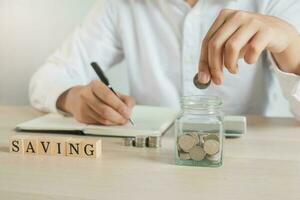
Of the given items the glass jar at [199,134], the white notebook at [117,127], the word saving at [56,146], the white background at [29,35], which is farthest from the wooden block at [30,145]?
the white background at [29,35]

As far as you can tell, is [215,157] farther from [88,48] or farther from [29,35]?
[29,35]

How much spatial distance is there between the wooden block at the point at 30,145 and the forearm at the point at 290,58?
498 millimetres

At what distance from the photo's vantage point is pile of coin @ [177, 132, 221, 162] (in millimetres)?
646

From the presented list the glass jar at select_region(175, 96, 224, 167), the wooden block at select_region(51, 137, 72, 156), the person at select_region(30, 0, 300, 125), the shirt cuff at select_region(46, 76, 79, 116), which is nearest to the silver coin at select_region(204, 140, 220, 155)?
the glass jar at select_region(175, 96, 224, 167)

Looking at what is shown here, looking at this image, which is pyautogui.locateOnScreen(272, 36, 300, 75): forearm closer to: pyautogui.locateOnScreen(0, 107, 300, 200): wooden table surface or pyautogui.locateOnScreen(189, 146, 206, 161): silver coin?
pyautogui.locateOnScreen(0, 107, 300, 200): wooden table surface

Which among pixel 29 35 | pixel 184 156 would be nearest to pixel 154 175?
pixel 184 156

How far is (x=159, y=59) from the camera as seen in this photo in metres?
1.22

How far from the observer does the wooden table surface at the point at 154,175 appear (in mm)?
560

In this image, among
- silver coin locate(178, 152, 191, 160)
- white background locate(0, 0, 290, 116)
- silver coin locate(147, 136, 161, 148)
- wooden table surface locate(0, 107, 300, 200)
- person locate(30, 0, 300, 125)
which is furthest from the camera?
white background locate(0, 0, 290, 116)

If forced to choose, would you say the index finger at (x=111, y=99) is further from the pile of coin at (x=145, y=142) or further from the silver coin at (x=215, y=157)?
the silver coin at (x=215, y=157)

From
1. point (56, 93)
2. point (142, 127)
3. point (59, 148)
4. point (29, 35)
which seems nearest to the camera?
point (59, 148)

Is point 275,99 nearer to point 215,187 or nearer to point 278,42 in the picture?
point 278,42

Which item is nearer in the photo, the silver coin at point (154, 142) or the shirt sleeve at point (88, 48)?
the silver coin at point (154, 142)

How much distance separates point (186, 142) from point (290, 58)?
1.22 ft
